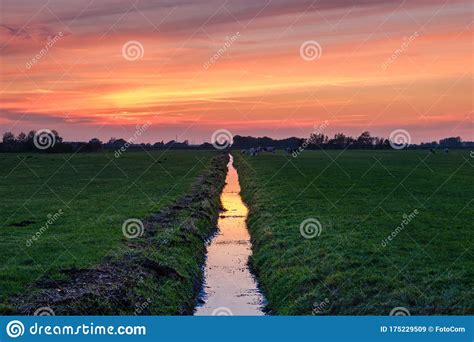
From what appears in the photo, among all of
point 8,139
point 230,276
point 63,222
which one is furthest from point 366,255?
point 8,139

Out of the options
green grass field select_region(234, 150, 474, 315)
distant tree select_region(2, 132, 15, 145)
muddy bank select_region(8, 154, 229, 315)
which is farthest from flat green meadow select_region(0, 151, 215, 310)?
distant tree select_region(2, 132, 15, 145)

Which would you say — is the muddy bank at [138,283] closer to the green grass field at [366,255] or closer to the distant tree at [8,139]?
the green grass field at [366,255]

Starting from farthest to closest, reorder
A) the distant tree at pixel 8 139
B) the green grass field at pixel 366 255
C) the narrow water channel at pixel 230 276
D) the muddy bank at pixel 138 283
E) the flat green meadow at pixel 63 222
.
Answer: the distant tree at pixel 8 139, the flat green meadow at pixel 63 222, the narrow water channel at pixel 230 276, the green grass field at pixel 366 255, the muddy bank at pixel 138 283

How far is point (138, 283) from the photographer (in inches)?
706

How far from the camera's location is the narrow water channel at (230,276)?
61.0 ft

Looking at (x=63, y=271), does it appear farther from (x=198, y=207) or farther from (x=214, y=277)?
(x=198, y=207)

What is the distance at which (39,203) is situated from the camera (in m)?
37.5

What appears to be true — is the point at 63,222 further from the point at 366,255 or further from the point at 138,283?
the point at 366,255

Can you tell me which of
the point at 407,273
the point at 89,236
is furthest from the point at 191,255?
the point at 407,273

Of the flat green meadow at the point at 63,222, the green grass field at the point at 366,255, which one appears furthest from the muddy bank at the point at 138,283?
the green grass field at the point at 366,255

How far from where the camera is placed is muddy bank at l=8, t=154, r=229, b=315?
600 inches

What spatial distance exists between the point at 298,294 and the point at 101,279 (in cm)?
570

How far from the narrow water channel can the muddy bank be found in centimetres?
48

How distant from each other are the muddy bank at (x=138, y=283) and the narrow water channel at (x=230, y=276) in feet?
1.57
